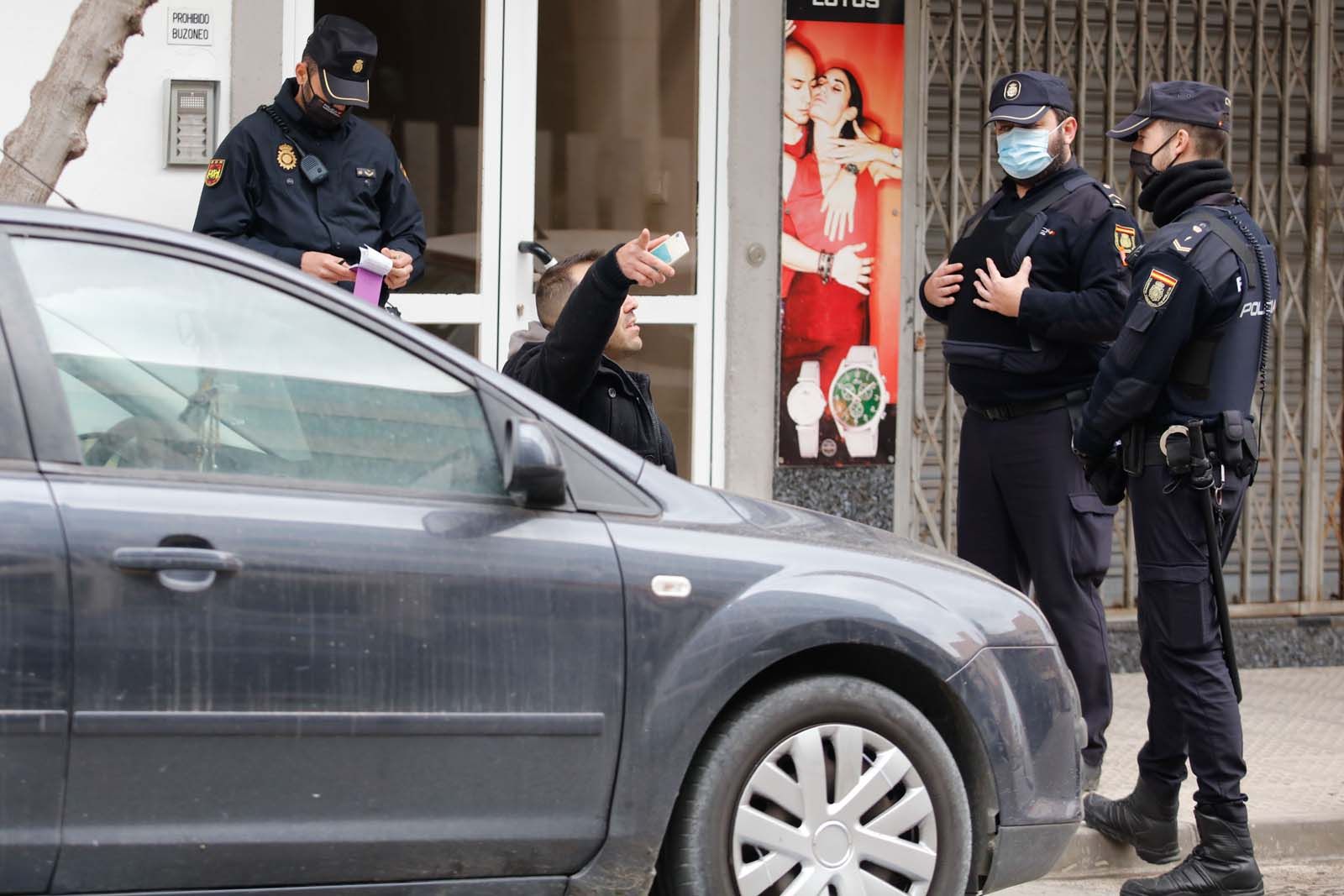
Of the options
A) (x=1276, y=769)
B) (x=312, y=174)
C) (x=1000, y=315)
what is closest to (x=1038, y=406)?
(x=1000, y=315)

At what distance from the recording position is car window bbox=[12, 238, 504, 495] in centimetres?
348

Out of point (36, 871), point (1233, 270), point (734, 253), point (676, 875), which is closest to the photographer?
point (36, 871)

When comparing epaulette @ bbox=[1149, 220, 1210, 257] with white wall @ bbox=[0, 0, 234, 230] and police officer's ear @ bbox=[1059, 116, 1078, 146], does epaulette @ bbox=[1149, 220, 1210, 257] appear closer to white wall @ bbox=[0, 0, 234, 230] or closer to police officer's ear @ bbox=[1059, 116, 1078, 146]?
police officer's ear @ bbox=[1059, 116, 1078, 146]

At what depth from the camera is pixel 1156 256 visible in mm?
4746

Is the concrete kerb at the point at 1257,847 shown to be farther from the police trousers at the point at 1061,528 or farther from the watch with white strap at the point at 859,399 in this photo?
the watch with white strap at the point at 859,399

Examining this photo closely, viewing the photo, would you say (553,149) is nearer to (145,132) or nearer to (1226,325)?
(145,132)

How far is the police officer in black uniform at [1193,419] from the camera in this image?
4738 mm

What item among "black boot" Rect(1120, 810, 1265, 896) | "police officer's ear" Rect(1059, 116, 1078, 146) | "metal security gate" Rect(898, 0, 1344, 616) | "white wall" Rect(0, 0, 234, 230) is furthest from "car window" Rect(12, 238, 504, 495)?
"metal security gate" Rect(898, 0, 1344, 616)

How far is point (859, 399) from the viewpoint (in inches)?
295

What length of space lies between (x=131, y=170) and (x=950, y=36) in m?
3.22

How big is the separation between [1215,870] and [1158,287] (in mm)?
1483

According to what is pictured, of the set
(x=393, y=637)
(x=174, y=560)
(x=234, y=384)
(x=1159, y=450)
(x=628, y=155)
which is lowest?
(x=393, y=637)

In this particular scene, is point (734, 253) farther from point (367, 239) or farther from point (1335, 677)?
point (1335, 677)

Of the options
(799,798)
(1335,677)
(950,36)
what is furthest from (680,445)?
(799,798)
